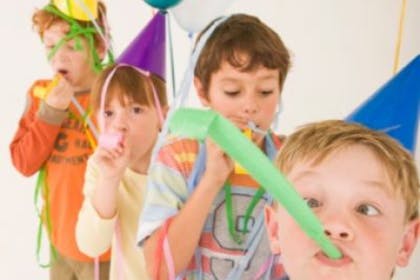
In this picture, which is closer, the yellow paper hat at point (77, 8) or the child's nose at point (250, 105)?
the child's nose at point (250, 105)

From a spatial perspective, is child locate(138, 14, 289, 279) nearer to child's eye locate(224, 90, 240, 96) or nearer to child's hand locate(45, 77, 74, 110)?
child's eye locate(224, 90, 240, 96)

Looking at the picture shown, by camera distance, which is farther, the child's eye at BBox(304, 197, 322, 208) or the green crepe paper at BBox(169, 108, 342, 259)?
the child's eye at BBox(304, 197, 322, 208)

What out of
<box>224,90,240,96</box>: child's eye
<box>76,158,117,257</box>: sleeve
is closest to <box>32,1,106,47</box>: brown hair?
<box>76,158,117,257</box>: sleeve

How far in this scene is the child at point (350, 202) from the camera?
42cm

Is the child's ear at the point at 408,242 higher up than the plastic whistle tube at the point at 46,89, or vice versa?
the plastic whistle tube at the point at 46,89

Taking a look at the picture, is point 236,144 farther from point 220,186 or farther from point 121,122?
point 121,122

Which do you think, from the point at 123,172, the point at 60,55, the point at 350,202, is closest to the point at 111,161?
the point at 123,172

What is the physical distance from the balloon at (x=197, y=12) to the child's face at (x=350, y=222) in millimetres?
211

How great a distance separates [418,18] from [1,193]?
1.03m

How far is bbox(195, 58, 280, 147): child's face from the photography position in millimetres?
598

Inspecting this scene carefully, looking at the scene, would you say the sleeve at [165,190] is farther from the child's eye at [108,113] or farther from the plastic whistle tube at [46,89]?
the plastic whistle tube at [46,89]

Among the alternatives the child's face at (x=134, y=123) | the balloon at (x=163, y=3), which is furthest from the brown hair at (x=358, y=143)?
the child's face at (x=134, y=123)

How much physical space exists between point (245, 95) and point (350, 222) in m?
0.21

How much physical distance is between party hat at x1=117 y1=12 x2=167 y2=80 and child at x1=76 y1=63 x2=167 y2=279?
12mm
